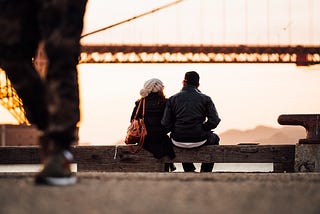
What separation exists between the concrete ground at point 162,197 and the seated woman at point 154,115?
3.20 meters

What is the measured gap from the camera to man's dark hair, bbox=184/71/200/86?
666 centimetres

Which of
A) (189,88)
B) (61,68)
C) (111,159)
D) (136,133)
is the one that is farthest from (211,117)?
(61,68)

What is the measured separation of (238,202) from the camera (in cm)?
227

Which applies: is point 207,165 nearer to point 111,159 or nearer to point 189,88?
point 189,88

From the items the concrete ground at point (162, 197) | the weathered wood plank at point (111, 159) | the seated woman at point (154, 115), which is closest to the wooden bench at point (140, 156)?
the weathered wood plank at point (111, 159)

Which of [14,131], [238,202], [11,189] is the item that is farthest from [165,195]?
[14,131]

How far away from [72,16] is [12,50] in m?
0.42

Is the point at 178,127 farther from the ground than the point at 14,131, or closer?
farther from the ground

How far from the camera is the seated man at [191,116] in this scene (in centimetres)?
651

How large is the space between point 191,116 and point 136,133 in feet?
1.54

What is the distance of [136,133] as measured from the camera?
255 inches

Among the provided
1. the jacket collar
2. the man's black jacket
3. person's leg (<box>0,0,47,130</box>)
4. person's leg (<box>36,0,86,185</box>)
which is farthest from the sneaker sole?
the jacket collar

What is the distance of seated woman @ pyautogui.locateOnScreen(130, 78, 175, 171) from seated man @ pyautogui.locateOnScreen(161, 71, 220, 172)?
0.09 meters

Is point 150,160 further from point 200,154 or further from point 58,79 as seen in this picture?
point 58,79
